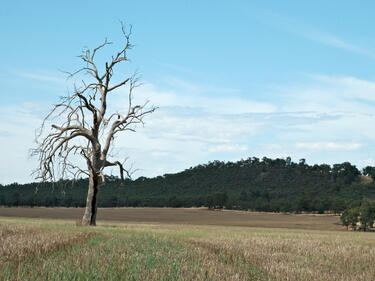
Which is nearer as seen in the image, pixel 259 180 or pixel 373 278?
pixel 373 278

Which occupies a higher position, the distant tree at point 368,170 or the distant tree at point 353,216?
the distant tree at point 368,170

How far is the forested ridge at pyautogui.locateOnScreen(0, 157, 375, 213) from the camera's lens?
344 ft

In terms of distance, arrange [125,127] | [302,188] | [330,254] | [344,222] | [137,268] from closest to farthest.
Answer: [137,268] < [330,254] < [125,127] < [344,222] < [302,188]

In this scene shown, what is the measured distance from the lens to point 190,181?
481ft

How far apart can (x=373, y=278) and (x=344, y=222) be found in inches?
2491

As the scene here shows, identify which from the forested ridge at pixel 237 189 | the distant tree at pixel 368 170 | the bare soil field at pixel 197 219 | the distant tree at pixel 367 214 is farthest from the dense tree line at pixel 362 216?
the distant tree at pixel 368 170

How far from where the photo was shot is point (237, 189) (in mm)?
137375

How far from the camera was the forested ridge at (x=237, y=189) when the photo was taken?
105 meters

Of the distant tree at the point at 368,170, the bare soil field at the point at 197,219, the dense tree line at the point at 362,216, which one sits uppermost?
the distant tree at the point at 368,170

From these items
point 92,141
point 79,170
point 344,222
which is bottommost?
point 344,222

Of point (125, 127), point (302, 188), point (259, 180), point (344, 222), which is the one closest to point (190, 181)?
point (259, 180)

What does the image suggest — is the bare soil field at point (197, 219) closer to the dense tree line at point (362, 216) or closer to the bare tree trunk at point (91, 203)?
the dense tree line at point (362, 216)

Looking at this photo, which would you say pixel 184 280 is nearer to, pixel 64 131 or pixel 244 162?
pixel 64 131

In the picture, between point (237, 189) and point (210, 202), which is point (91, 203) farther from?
point (237, 189)
